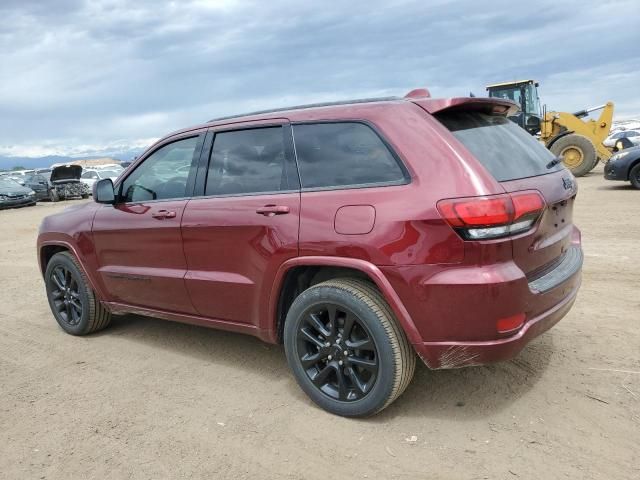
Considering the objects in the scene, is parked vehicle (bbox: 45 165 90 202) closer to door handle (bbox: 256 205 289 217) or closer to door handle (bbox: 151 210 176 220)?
door handle (bbox: 151 210 176 220)

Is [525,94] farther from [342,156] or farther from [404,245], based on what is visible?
[404,245]

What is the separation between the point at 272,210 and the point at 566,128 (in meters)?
17.0

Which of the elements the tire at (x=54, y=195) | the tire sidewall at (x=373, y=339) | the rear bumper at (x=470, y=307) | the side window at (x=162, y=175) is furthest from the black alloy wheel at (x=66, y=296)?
the tire at (x=54, y=195)

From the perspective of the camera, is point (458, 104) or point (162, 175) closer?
point (458, 104)

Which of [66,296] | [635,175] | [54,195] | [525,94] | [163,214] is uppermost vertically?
[525,94]

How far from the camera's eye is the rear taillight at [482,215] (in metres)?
2.66

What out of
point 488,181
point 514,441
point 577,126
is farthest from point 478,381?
point 577,126

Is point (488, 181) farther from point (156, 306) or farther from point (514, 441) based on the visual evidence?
point (156, 306)

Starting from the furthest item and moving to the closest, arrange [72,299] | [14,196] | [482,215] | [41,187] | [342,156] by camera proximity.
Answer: [41,187]
[14,196]
[72,299]
[342,156]
[482,215]

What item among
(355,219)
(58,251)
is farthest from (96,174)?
(355,219)

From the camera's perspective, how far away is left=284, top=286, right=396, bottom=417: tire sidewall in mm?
2922

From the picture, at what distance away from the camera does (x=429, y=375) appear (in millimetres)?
3631

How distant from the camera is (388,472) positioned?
8.68 ft

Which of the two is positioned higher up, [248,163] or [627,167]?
[248,163]
